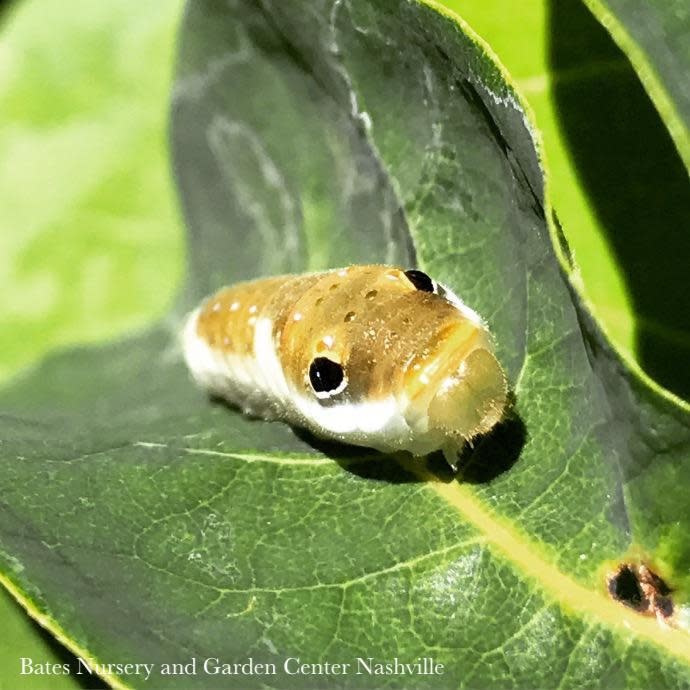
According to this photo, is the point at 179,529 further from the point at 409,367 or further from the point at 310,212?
the point at 310,212

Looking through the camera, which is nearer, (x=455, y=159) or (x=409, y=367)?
(x=409, y=367)

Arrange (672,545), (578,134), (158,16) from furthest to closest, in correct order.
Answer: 1. (158,16)
2. (578,134)
3. (672,545)

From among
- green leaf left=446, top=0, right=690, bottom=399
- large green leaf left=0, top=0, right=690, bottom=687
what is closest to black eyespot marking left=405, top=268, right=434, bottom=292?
large green leaf left=0, top=0, right=690, bottom=687

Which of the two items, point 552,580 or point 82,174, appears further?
point 82,174

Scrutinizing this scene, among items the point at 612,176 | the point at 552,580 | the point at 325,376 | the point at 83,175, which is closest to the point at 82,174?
the point at 83,175

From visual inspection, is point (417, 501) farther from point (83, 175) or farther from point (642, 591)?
point (83, 175)

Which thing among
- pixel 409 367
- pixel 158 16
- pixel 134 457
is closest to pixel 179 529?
pixel 134 457
